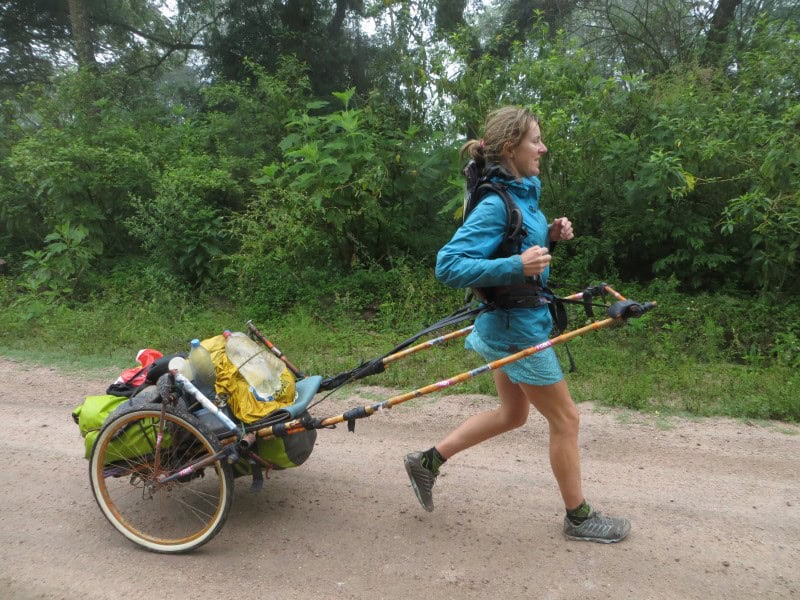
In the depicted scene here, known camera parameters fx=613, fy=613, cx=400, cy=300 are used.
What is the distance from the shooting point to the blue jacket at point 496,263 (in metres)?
2.70

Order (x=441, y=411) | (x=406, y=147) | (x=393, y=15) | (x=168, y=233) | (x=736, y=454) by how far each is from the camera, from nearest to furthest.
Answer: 1. (x=736, y=454)
2. (x=441, y=411)
3. (x=406, y=147)
4. (x=168, y=233)
5. (x=393, y=15)

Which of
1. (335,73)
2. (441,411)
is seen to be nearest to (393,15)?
(335,73)

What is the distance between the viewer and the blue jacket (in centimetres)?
270

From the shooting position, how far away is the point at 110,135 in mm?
10461

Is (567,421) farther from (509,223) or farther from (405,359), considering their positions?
(405,359)

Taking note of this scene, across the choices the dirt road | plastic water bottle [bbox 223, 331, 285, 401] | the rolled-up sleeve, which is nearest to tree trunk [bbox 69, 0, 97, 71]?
the dirt road

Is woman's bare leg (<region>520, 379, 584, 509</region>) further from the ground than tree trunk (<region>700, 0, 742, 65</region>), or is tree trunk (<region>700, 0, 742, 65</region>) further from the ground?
tree trunk (<region>700, 0, 742, 65</region>)

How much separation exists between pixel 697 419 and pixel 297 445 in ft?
10.4

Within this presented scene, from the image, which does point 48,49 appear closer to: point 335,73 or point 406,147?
point 335,73

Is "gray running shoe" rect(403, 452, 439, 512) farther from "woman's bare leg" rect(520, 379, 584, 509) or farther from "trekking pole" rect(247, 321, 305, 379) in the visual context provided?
"trekking pole" rect(247, 321, 305, 379)

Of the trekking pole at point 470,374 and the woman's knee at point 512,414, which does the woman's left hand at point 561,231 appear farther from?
the woman's knee at point 512,414

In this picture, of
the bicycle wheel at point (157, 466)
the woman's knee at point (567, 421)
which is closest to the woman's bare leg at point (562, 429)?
the woman's knee at point (567, 421)

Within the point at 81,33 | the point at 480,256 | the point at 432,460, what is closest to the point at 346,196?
the point at 432,460

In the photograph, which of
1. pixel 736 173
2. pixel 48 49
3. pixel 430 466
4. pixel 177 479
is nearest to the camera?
pixel 177 479
